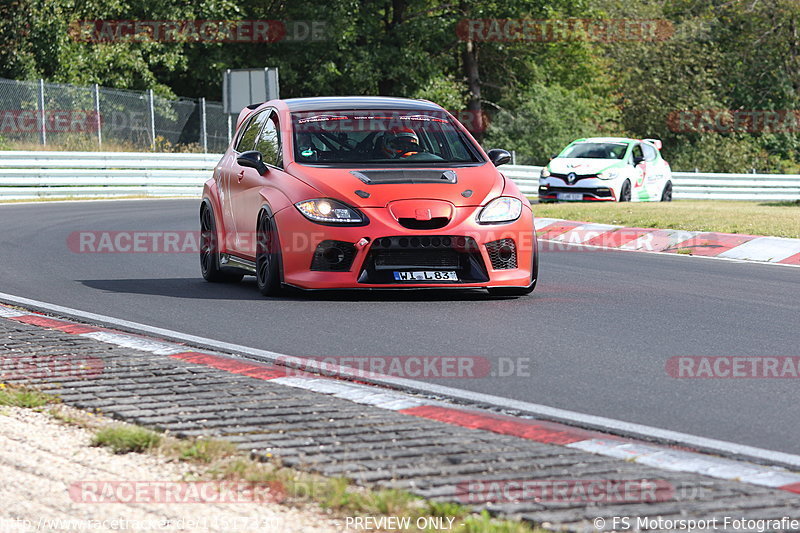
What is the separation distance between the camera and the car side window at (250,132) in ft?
39.1

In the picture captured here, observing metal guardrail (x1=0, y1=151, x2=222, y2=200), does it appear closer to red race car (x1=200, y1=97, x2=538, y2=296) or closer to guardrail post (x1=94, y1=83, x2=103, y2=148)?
guardrail post (x1=94, y1=83, x2=103, y2=148)

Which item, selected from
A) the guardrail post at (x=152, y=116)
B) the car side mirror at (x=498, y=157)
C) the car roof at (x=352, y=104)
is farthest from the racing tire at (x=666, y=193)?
the car side mirror at (x=498, y=157)

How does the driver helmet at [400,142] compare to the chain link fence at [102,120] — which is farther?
the chain link fence at [102,120]

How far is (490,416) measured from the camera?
593 cm

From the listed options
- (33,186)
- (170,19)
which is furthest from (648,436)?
(170,19)

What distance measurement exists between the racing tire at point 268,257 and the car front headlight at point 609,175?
618 inches

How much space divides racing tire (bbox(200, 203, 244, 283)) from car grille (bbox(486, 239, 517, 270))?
8.74ft

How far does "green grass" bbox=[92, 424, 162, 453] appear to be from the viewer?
16.9 feet

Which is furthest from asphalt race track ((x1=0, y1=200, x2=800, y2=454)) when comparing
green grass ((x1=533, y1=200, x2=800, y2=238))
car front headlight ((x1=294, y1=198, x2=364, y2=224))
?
green grass ((x1=533, y1=200, x2=800, y2=238))

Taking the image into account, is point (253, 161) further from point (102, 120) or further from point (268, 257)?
point (102, 120)

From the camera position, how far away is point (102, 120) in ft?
107

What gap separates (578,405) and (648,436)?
72 cm

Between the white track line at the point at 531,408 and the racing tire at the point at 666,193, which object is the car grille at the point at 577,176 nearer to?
the racing tire at the point at 666,193

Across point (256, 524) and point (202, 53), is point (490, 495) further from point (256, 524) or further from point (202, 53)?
point (202, 53)
